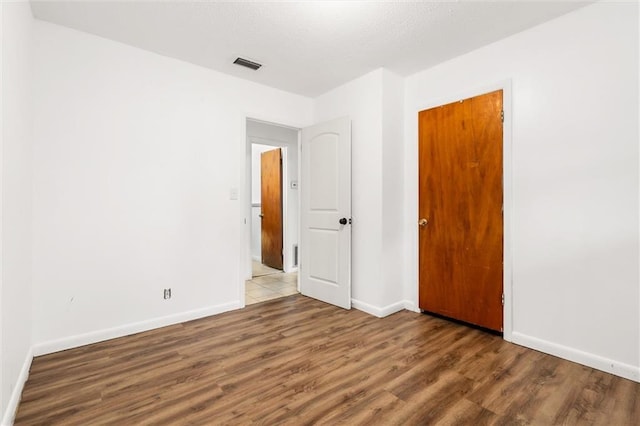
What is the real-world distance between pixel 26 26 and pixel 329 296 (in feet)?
11.1

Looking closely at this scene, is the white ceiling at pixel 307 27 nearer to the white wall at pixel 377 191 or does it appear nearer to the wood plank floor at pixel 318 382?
the white wall at pixel 377 191

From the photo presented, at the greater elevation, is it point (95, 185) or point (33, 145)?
point (33, 145)

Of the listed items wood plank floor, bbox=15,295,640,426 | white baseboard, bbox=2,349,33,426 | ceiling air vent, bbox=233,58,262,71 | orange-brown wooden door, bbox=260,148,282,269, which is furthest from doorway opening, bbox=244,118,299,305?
white baseboard, bbox=2,349,33,426

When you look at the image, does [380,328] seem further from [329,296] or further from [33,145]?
[33,145]

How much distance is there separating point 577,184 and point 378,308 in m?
1.95

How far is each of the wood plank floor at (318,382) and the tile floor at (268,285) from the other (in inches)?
42.2

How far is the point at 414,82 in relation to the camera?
3.29 m

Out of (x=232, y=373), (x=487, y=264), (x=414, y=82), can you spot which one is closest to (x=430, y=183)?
(x=487, y=264)

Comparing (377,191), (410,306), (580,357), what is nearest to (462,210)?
(377,191)

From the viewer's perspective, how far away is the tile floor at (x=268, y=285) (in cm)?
387

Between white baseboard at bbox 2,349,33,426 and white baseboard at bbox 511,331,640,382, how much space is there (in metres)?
3.27

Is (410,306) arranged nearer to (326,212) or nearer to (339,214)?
(339,214)

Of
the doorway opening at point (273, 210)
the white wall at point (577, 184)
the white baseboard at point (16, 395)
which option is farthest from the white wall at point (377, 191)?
the white baseboard at point (16, 395)

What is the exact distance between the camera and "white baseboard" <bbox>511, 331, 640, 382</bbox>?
2.00 metres
